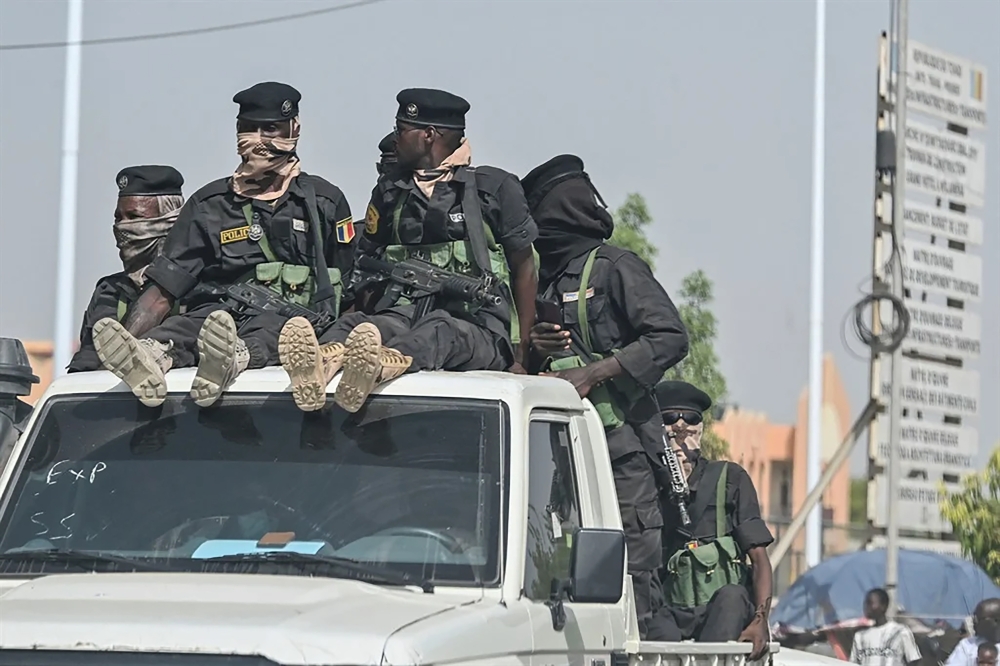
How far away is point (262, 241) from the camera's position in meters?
6.10

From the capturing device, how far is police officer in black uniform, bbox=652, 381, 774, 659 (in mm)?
6879

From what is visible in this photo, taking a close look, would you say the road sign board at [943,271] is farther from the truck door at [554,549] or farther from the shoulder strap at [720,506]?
the truck door at [554,549]

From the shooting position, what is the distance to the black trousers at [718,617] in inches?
268

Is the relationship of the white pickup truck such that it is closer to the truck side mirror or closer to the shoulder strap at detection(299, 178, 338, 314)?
the truck side mirror

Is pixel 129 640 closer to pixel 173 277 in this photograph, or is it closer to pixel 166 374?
pixel 166 374

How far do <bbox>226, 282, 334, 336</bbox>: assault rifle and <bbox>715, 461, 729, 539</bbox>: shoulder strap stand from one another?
200 cm

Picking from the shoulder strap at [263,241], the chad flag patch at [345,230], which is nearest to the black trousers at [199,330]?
the shoulder strap at [263,241]

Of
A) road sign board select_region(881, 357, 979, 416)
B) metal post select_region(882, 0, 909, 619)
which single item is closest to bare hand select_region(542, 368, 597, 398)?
metal post select_region(882, 0, 909, 619)

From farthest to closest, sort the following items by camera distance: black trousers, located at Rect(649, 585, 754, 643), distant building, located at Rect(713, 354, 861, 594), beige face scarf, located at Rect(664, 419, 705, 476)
Result: 1. distant building, located at Rect(713, 354, 861, 594)
2. beige face scarf, located at Rect(664, 419, 705, 476)
3. black trousers, located at Rect(649, 585, 754, 643)

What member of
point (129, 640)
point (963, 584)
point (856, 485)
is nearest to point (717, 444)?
point (963, 584)

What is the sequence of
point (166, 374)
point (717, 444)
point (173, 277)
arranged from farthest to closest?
point (717, 444) < point (173, 277) < point (166, 374)

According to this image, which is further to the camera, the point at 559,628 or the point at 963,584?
the point at 963,584

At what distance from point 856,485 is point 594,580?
246 ft

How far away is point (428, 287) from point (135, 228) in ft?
5.02
